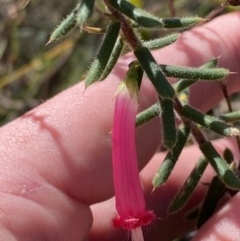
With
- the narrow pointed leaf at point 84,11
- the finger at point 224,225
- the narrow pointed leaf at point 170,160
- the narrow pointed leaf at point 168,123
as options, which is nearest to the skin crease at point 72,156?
the finger at point 224,225

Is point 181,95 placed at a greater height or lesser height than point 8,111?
greater

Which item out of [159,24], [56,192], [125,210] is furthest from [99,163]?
[159,24]

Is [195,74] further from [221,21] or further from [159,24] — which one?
[221,21]

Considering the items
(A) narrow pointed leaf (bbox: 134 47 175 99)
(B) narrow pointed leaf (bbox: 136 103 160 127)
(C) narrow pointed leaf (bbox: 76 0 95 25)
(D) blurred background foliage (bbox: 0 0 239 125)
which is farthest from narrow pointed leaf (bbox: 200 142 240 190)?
(D) blurred background foliage (bbox: 0 0 239 125)

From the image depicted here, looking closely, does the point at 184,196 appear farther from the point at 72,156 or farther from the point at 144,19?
the point at 144,19

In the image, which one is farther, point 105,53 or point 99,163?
point 99,163

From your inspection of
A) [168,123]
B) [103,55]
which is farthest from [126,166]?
[103,55]

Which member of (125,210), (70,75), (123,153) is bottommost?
(70,75)
